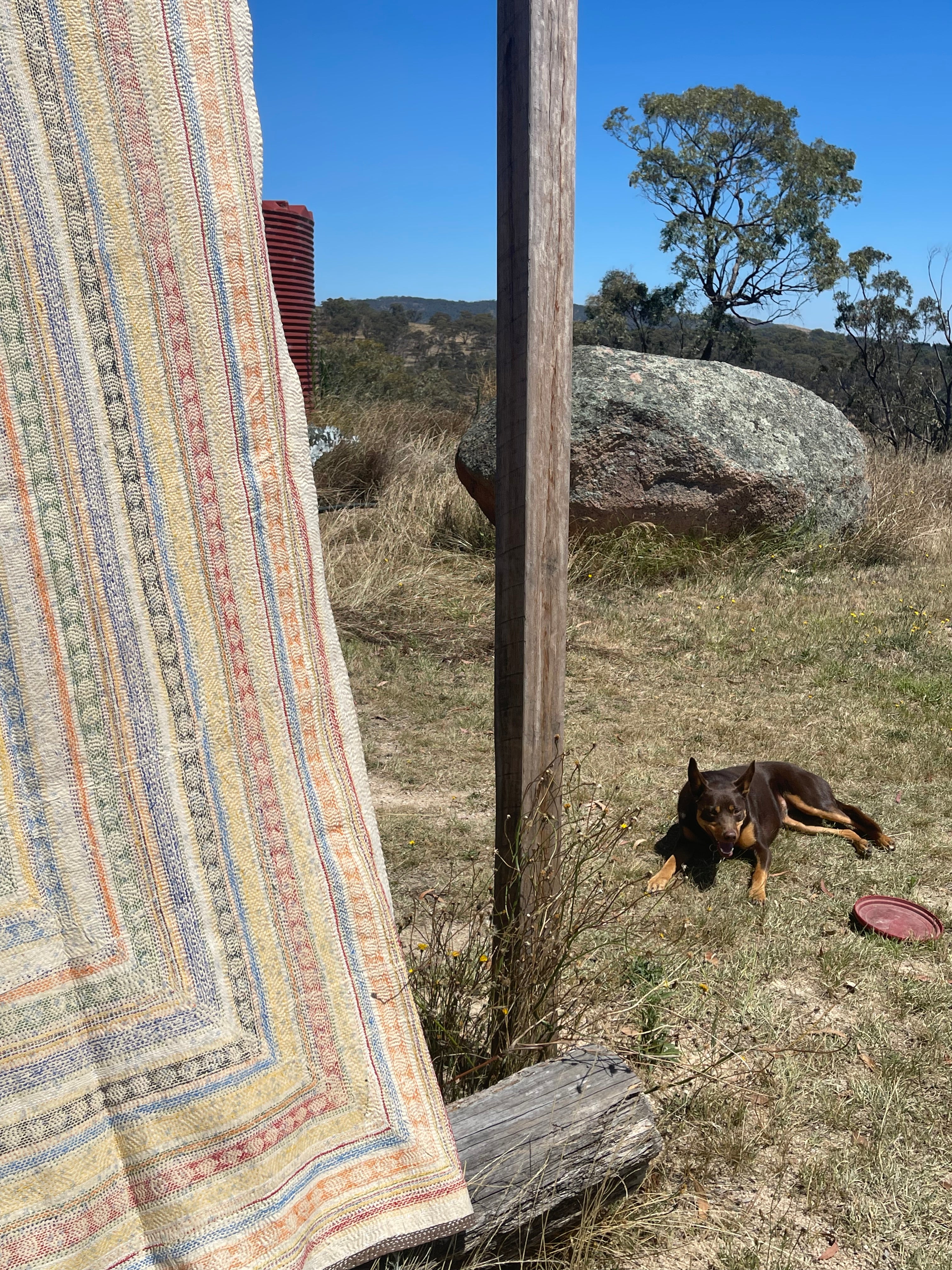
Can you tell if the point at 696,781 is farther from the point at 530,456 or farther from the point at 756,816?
the point at 530,456

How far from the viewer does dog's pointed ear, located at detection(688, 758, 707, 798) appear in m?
3.94

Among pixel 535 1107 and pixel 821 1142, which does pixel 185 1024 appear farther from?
pixel 821 1142

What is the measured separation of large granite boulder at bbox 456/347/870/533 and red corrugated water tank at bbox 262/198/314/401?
1.63m

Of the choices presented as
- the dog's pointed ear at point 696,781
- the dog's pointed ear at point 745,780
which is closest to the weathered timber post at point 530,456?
the dog's pointed ear at point 696,781

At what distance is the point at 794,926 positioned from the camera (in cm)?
367

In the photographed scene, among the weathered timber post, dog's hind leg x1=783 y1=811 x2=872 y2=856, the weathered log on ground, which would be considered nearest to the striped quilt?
the weathered log on ground

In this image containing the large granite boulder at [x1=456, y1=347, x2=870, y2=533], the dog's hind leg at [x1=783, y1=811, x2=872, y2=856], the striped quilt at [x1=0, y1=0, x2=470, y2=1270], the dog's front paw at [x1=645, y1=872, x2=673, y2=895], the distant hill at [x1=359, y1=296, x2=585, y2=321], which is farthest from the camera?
the distant hill at [x1=359, y1=296, x2=585, y2=321]

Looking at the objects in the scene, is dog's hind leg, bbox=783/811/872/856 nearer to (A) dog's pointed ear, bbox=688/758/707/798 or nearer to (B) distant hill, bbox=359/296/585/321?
(A) dog's pointed ear, bbox=688/758/707/798

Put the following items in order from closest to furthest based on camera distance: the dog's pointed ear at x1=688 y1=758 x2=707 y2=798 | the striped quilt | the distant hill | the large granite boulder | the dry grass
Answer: the striped quilt → the dry grass → the dog's pointed ear at x1=688 y1=758 x2=707 y2=798 → the large granite boulder → the distant hill

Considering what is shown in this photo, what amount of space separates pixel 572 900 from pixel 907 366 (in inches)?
757

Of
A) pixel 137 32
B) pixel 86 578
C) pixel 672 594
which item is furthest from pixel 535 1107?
pixel 672 594

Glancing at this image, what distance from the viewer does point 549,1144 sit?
213 cm

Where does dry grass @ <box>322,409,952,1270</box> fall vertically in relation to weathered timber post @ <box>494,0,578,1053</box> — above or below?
below

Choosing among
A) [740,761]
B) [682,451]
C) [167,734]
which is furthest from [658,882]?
[682,451]
